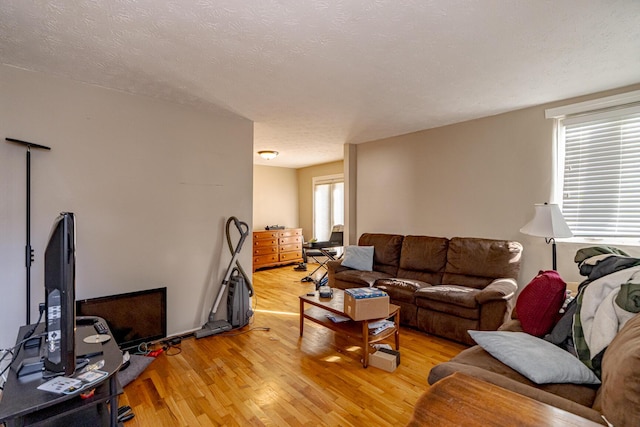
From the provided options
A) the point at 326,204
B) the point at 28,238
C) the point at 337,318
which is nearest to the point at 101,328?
the point at 28,238

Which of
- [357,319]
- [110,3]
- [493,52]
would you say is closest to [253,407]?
[357,319]

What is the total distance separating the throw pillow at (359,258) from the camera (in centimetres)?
424

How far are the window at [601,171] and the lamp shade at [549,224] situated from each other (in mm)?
498

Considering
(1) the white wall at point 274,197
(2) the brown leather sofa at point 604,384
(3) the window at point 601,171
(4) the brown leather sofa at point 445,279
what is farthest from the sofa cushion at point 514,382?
(1) the white wall at point 274,197

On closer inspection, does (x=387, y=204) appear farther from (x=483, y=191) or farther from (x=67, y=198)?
(x=67, y=198)

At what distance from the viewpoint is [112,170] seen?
A: 9.21 feet

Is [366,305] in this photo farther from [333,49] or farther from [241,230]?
[333,49]

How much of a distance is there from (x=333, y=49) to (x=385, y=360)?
2397 mm

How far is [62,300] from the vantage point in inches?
47.7

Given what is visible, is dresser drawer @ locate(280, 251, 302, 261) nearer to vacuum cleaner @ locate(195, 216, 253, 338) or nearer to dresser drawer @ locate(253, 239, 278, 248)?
dresser drawer @ locate(253, 239, 278, 248)

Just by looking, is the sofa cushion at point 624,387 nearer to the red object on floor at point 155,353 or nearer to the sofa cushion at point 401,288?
the sofa cushion at point 401,288

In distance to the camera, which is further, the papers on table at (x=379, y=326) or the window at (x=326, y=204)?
the window at (x=326, y=204)

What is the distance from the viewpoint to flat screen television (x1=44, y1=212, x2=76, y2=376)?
3.99 feet

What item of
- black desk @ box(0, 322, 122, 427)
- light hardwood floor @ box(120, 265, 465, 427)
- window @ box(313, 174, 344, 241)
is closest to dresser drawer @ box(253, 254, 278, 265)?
window @ box(313, 174, 344, 241)
